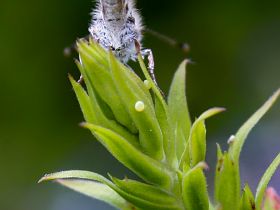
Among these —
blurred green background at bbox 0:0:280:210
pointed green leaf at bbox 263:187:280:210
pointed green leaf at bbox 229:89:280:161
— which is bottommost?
blurred green background at bbox 0:0:280:210

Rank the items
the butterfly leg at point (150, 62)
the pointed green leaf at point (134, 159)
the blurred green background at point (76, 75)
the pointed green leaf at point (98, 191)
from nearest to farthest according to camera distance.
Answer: the pointed green leaf at point (134, 159), the pointed green leaf at point (98, 191), the butterfly leg at point (150, 62), the blurred green background at point (76, 75)

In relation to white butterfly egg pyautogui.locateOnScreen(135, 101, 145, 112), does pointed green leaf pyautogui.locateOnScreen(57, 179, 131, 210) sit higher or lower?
lower

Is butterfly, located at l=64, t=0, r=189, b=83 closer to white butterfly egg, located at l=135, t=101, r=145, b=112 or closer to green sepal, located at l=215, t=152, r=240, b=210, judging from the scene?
white butterfly egg, located at l=135, t=101, r=145, b=112

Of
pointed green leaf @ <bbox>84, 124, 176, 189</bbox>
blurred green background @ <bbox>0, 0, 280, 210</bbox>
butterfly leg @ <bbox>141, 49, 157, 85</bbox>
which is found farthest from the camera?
blurred green background @ <bbox>0, 0, 280, 210</bbox>

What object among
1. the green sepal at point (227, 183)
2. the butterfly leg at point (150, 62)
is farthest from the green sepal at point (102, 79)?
the butterfly leg at point (150, 62)

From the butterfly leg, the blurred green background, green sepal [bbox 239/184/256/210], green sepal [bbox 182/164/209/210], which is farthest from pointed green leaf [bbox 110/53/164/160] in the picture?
the blurred green background

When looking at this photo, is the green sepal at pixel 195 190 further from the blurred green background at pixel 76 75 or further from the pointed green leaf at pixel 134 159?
the blurred green background at pixel 76 75

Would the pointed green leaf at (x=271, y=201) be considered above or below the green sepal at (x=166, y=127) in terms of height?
below

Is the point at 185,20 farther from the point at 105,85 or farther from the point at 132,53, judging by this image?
the point at 105,85
